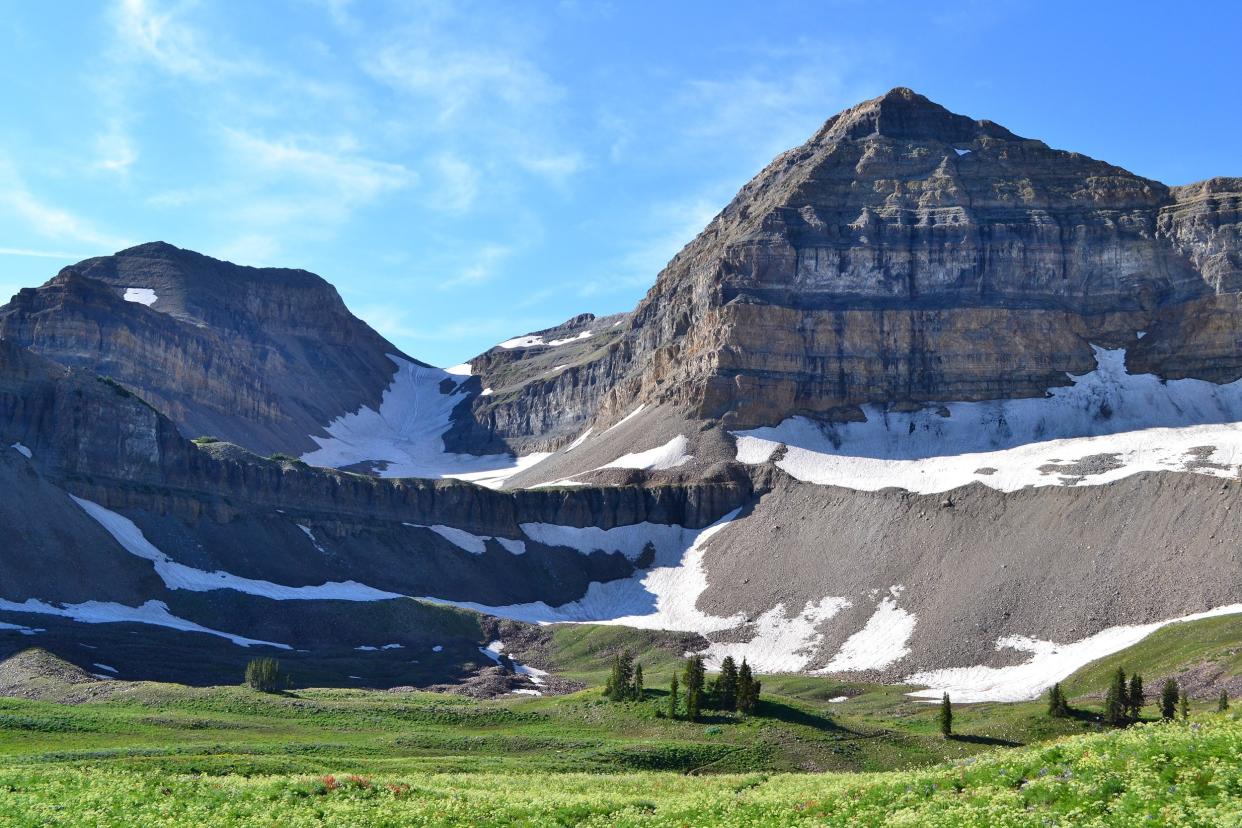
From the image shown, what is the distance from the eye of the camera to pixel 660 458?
148m

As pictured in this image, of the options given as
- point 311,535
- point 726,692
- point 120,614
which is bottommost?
point 726,692

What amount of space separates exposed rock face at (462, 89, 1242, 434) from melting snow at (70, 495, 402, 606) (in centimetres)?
5736

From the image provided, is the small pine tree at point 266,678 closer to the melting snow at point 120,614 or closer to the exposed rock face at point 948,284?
the melting snow at point 120,614

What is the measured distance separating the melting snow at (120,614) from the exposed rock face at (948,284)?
7232 cm

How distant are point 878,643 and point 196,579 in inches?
2365

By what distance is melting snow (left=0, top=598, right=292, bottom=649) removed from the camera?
308ft

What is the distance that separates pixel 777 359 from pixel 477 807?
13575 centimetres

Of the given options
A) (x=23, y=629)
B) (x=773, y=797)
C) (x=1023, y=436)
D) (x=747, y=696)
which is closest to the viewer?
(x=773, y=797)

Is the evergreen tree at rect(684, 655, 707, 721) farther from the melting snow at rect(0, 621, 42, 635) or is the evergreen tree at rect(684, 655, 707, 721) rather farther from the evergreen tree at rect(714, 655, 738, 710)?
the melting snow at rect(0, 621, 42, 635)

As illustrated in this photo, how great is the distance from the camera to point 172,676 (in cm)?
8338

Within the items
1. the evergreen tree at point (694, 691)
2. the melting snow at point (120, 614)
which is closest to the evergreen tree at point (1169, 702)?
the evergreen tree at point (694, 691)

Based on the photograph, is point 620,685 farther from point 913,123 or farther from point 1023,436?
point 913,123

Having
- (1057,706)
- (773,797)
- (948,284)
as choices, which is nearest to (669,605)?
(1057,706)

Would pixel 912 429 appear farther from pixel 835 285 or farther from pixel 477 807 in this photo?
pixel 477 807
